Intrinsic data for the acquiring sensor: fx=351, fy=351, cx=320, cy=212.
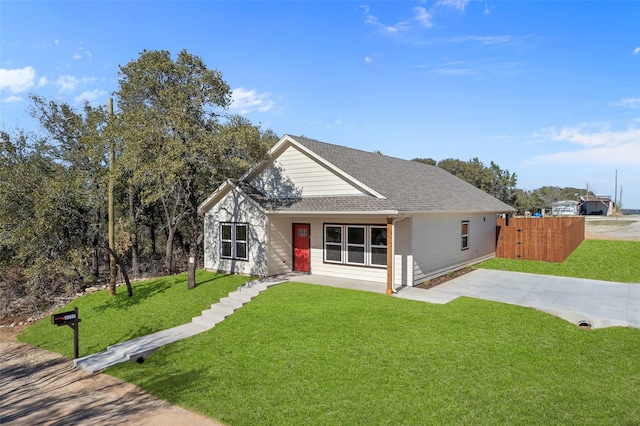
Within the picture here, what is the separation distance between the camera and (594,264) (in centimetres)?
1739

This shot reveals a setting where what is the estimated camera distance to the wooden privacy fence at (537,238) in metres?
18.3

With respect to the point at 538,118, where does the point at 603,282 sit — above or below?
below

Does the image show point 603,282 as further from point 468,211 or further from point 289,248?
point 289,248

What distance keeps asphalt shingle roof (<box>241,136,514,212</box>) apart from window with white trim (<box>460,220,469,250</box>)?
84 cm

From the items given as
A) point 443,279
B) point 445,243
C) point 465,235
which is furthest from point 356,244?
point 465,235

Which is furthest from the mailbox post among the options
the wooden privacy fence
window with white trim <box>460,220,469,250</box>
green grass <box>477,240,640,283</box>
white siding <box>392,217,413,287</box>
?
the wooden privacy fence

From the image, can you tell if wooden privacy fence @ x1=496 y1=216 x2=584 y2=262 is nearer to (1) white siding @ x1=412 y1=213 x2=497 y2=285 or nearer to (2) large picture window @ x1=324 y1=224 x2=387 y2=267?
(1) white siding @ x1=412 y1=213 x2=497 y2=285

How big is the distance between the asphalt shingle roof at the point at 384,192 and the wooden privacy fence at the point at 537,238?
1.49 metres

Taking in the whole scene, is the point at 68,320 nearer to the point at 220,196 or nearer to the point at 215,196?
the point at 215,196

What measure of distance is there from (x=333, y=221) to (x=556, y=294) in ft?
27.4

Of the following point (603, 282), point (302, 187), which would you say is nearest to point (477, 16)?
point (302, 187)

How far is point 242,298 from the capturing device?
11859 millimetres

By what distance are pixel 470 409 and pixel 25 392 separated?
9.44m

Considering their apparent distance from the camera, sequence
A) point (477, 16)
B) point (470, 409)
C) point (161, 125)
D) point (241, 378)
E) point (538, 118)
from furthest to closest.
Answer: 1. point (538, 118)
2. point (477, 16)
3. point (161, 125)
4. point (241, 378)
5. point (470, 409)
